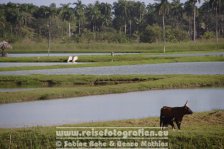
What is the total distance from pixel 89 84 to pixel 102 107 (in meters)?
8.51

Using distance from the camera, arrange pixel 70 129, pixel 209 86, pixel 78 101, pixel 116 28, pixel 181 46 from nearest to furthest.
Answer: pixel 70 129 → pixel 78 101 → pixel 209 86 → pixel 181 46 → pixel 116 28

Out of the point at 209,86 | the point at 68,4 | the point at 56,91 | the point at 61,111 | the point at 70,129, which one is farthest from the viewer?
the point at 68,4

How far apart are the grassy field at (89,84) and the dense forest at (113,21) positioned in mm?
42267

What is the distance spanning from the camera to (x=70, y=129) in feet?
41.2

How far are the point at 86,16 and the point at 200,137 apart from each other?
8406 centimetres

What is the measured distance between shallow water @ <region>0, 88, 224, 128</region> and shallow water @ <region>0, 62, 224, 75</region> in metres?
9.92

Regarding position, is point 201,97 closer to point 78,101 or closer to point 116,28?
point 78,101

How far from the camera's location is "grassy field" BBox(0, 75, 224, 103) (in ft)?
73.6

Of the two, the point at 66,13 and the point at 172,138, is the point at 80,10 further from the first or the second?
the point at 172,138

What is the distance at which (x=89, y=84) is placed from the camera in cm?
2758

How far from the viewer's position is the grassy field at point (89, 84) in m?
22.4

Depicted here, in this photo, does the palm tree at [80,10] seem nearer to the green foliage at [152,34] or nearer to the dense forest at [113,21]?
the dense forest at [113,21]

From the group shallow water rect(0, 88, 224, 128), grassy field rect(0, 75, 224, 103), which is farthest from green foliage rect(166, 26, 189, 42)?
shallow water rect(0, 88, 224, 128)

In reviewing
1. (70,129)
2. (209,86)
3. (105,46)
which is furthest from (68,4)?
(70,129)
